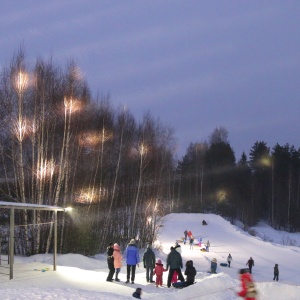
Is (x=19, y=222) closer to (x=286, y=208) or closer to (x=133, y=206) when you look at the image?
(x=133, y=206)

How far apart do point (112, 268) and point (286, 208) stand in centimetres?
6127

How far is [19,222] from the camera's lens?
23.2 meters

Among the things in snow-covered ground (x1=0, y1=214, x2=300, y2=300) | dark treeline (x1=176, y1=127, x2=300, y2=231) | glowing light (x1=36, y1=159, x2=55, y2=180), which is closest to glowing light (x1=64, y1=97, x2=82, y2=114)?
glowing light (x1=36, y1=159, x2=55, y2=180)

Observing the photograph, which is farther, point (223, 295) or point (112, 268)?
point (112, 268)

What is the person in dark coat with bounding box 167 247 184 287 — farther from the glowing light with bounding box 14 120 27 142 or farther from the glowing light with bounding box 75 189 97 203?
the glowing light with bounding box 75 189 97 203

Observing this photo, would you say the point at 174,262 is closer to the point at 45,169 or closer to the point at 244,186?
the point at 45,169

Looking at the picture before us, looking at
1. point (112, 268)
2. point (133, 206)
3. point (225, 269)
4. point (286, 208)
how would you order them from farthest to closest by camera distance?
point (286, 208), point (133, 206), point (225, 269), point (112, 268)

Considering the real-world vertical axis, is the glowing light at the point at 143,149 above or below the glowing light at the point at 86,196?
above

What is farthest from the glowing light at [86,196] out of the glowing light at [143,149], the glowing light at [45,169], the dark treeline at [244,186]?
the dark treeline at [244,186]

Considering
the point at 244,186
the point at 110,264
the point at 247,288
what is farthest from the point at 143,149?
the point at 244,186

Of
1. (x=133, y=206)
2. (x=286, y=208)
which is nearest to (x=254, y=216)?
(x=286, y=208)

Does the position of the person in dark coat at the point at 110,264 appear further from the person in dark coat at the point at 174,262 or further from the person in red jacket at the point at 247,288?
the person in red jacket at the point at 247,288

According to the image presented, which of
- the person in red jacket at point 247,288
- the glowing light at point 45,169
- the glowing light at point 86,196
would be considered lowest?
the person in red jacket at point 247,288

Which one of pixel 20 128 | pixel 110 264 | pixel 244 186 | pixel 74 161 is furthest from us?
pixel 244 186
